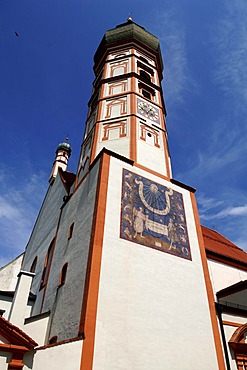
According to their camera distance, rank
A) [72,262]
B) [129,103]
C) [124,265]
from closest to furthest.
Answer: [124,265]
[72,262]
[129,103]

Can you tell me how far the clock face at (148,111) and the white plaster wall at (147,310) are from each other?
17.3 feet

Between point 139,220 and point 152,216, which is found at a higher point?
point 152,216

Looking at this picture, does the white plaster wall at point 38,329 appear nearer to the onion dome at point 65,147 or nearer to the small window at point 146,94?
the small window at point 146,94

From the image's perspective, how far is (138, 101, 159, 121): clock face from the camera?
45.5 feet

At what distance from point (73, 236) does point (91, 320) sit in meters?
3.53

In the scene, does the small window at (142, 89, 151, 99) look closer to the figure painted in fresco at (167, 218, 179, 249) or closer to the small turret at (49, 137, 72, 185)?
the figure painted in fresco at (167, 218, 179, 249)

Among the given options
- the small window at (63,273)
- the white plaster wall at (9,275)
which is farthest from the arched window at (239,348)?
the white plaster wall at (9,275)

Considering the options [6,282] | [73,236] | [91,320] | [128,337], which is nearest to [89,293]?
[91,320]

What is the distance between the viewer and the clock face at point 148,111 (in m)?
13.9

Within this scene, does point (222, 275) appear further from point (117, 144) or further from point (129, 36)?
point (129, 36)

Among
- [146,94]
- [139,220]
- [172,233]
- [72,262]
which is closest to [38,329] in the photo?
[72,262]

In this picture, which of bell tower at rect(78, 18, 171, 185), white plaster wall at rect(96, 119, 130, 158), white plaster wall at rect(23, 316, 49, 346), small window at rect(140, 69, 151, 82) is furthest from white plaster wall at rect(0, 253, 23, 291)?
small window at rect(140, 69, 151, 82)

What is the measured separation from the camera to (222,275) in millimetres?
11570

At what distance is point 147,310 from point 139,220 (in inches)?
108
